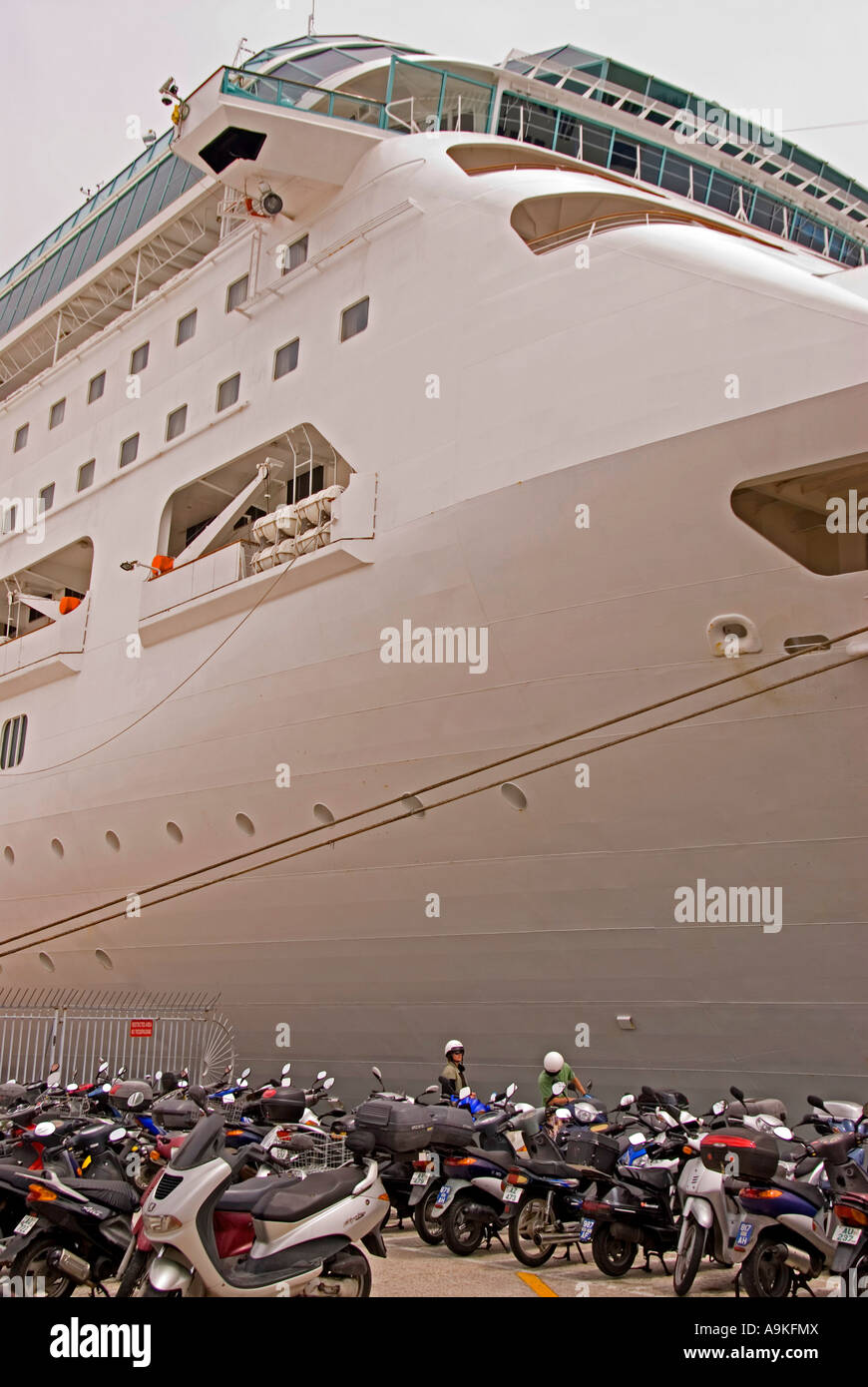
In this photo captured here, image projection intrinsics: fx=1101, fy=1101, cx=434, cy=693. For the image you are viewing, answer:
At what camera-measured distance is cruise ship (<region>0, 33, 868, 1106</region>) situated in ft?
28.8

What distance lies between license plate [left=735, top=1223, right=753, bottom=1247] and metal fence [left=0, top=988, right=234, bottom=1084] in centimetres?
813

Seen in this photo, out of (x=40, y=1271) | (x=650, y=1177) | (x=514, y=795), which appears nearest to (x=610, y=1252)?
(x=650, y=1177)

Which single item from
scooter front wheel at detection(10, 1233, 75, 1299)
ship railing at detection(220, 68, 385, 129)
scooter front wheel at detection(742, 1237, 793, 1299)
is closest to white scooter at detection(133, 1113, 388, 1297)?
scooter front wheel at detection(10, 1233, 75, 1299)

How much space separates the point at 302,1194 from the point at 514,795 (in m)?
4.96

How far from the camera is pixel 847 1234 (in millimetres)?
5129

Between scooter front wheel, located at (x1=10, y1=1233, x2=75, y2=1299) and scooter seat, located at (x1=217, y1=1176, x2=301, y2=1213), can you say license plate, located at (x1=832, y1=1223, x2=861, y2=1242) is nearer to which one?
scooter seat, located at (x1=217, y1=1176, x2=301, y2=1213)

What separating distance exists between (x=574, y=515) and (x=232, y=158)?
7598 millimetres

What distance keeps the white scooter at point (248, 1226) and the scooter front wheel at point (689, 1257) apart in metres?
1.64

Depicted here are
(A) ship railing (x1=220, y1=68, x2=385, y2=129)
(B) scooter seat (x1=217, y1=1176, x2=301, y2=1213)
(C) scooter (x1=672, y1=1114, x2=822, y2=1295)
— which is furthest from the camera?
(A) ship railing (x1=220, y1=68, x2=385, y2=129)

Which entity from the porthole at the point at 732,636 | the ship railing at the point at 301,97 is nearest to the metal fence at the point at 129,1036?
the porthole at the point at 732,636

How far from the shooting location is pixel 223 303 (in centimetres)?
1559

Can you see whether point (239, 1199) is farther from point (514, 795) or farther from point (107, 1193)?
point (514, 795)
